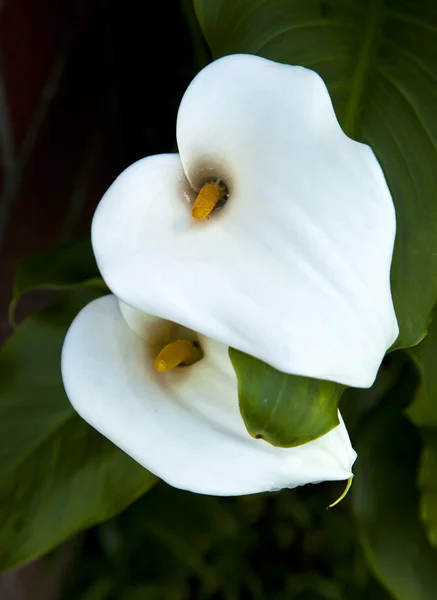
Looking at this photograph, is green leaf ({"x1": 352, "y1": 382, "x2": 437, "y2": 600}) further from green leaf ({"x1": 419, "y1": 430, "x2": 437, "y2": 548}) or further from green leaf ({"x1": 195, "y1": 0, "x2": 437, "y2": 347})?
green leaf ({"x1": 195, "y1": 0, "x2": 437, "y2": 347})

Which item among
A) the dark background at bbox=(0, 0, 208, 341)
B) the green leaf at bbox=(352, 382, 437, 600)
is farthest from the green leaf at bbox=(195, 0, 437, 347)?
the green leaf at bbox=(352, 382, 437, 600)

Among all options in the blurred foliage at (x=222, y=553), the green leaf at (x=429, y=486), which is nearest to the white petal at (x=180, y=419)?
the green leaf at (x=429, y=486)

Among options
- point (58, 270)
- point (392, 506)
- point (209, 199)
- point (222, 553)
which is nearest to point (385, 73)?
point (209, 199)

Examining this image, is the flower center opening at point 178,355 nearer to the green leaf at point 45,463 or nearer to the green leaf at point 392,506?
the green leaf at point 45,463

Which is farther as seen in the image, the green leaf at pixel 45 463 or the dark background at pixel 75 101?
the dark background at pixel 75 101

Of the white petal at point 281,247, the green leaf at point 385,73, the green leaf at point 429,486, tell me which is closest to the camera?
the white petal at point 281,247

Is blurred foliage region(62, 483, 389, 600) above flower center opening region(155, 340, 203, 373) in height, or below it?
below
